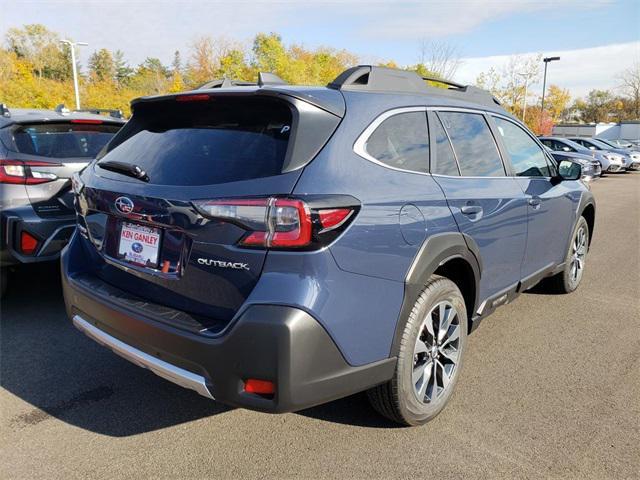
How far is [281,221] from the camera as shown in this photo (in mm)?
2084

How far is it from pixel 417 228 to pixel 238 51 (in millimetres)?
40791

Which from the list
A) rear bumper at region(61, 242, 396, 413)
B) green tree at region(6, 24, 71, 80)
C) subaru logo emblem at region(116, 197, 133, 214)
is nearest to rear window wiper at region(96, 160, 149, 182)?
subaru logo emblem at region(116, 197, 133, 214)

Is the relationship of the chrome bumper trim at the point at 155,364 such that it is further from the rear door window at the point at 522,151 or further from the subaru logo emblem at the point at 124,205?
the rear door window at the point at 522,151

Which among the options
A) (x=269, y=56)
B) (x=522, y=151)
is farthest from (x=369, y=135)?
(x=269, y=56)

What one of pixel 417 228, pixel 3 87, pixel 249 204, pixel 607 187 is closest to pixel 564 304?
pixel 417 228

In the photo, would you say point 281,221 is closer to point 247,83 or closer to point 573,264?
point 247,83

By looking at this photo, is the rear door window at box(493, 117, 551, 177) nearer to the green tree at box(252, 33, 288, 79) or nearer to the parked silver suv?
the parked silver suv

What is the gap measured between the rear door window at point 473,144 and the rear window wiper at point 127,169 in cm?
177

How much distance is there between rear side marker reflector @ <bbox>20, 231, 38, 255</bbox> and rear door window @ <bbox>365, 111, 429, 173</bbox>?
113 inches

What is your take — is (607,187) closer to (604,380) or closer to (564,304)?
(564,304)

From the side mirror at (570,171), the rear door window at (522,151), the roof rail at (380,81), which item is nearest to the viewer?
the roof rail at (380,81)

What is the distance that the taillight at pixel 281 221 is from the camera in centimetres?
208

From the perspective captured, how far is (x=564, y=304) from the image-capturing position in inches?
192

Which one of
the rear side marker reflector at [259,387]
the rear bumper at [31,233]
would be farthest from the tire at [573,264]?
the rear bumper at [31,233]
